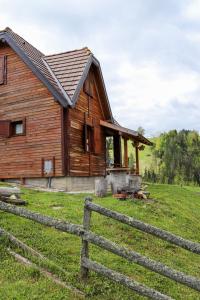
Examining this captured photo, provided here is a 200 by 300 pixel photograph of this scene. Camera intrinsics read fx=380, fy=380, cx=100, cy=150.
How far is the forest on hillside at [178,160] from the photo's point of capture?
54719 millimetres

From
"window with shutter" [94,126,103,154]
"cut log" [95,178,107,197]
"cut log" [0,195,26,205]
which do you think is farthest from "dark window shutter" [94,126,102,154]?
"cut log" [0,195,26,205]

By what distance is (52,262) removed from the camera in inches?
290

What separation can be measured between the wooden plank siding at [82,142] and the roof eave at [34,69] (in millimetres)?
1031

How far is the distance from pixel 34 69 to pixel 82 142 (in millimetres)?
4734

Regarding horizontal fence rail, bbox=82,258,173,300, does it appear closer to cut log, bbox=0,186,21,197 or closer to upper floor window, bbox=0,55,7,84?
cut log, bbox=0,186,21,197

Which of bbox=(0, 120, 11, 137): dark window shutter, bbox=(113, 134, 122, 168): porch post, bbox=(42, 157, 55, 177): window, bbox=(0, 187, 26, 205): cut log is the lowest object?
bbox=(0, 187, 26, 205): cut log

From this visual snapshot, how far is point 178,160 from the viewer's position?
57.0 m

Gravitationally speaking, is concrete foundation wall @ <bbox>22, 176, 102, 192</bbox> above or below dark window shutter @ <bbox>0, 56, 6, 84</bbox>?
below

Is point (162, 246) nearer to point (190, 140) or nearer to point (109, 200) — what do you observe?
point (109, 200)

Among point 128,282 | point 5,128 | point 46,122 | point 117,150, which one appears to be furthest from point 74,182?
point 128,282

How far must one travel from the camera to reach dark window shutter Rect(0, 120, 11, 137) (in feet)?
68.4

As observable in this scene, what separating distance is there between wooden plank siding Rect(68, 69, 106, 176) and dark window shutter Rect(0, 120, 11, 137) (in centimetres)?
357

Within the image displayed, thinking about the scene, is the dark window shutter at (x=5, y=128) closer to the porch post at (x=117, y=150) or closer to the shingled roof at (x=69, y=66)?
the shingled roof at (x=69, y=66)

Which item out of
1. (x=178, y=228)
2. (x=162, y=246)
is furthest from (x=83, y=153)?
(x=162, y=246)
